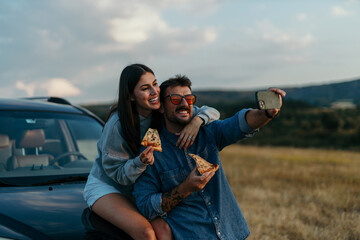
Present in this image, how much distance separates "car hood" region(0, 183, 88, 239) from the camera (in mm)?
2398

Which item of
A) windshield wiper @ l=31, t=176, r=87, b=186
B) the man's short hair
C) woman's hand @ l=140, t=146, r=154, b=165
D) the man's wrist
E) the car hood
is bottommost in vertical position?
the car hood

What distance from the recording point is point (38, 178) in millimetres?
3273

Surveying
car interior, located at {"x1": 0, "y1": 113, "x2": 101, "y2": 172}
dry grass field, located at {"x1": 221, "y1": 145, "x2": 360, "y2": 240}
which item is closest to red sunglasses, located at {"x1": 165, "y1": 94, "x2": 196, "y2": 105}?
car interior, located at {"x1": 0, "y1": 113, "x2": 101, "y2": 172}

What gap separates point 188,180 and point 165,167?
33 cm

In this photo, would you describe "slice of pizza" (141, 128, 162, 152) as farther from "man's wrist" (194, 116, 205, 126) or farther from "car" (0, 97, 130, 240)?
"car" (0, 97, 130, 240)

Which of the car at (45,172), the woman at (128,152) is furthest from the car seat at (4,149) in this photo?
the woman at (128,152)

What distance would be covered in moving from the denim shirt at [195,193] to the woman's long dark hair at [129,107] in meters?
0.19

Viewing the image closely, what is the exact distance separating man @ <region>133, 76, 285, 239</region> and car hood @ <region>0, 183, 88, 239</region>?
1.53 feet

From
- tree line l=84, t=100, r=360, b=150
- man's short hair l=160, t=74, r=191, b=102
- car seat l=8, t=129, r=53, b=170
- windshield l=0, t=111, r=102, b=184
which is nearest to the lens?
man's short hair l=160, t=74, r=191, b=102

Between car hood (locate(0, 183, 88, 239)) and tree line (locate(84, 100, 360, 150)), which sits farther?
tree line (locate(84, 100, 360, 150))

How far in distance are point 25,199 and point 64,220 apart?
438mm

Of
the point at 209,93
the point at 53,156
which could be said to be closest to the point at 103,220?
the point at 53,156

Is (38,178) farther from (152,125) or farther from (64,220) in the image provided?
(152,125)

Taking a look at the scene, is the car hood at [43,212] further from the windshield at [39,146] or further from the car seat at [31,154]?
the car seat at [31,154]
